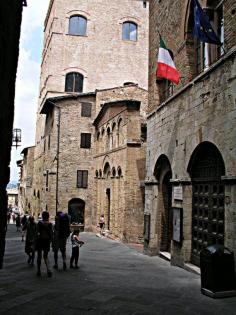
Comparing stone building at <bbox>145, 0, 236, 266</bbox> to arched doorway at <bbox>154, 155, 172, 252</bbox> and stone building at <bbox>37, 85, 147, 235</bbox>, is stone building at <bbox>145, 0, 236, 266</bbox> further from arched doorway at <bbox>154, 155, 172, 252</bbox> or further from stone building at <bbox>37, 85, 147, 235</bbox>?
stone building at <bbox>37, 85, 147, 235</bbox>

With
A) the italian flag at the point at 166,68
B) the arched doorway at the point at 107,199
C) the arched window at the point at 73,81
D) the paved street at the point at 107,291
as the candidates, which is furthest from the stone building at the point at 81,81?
the paved street at the point at 107,291

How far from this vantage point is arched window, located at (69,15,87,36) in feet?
104

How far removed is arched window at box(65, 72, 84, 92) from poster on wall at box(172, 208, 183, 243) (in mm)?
23035

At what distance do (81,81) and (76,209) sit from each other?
12166mm

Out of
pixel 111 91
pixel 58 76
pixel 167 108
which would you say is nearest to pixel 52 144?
pixel 111 91

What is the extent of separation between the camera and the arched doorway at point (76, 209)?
25597mm

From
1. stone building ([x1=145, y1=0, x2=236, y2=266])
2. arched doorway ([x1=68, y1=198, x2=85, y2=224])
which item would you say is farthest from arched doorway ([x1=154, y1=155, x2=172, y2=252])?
arched doorway ([x1=68, y1=198, x2=85, y2=224])

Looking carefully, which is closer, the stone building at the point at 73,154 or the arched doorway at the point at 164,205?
the arched doorway at the point at 164,205

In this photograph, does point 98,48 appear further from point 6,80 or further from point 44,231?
point 44,231

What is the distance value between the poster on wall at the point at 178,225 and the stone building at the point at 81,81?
1460cm

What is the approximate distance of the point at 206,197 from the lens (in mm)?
9289

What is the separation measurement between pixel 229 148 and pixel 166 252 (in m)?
5.67

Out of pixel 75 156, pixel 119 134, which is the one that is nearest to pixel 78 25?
pixel 75 156

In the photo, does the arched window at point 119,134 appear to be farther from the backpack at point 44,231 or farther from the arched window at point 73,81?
the arched window at point 73,81
